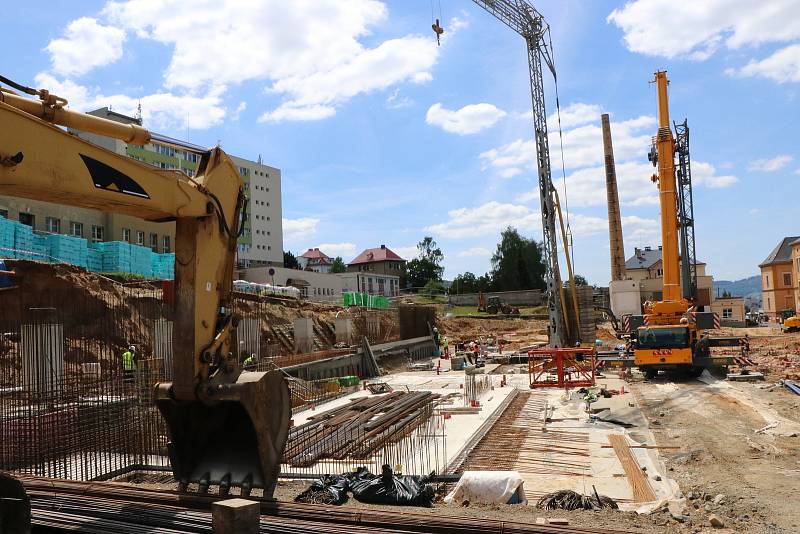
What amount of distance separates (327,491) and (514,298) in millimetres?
56640

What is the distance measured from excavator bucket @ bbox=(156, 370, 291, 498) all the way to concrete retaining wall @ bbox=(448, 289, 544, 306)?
5644cm

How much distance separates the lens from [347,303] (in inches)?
1652

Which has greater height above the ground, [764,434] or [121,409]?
[121,409]

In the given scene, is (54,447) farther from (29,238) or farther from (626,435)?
(29,238)

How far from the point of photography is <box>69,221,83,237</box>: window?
35.9 meters

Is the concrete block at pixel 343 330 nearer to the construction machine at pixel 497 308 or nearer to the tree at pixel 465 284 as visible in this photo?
the construction machine at pixel 497 308

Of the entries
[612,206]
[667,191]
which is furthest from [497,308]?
[667,191]

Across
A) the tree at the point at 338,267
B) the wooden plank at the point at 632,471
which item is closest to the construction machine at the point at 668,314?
the wooden plank at the point at 632,471

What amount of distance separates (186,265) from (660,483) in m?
7.11

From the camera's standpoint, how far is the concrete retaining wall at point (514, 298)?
204ft

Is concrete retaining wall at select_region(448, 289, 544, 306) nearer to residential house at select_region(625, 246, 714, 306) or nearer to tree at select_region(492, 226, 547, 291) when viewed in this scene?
residential house at select_region(625, 246, 714, 306)

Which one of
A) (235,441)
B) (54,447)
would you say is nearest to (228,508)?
(235,441)

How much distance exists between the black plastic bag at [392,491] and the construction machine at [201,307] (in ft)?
6.06

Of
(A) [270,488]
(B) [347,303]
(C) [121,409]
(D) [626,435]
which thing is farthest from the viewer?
(B) [347,303]
